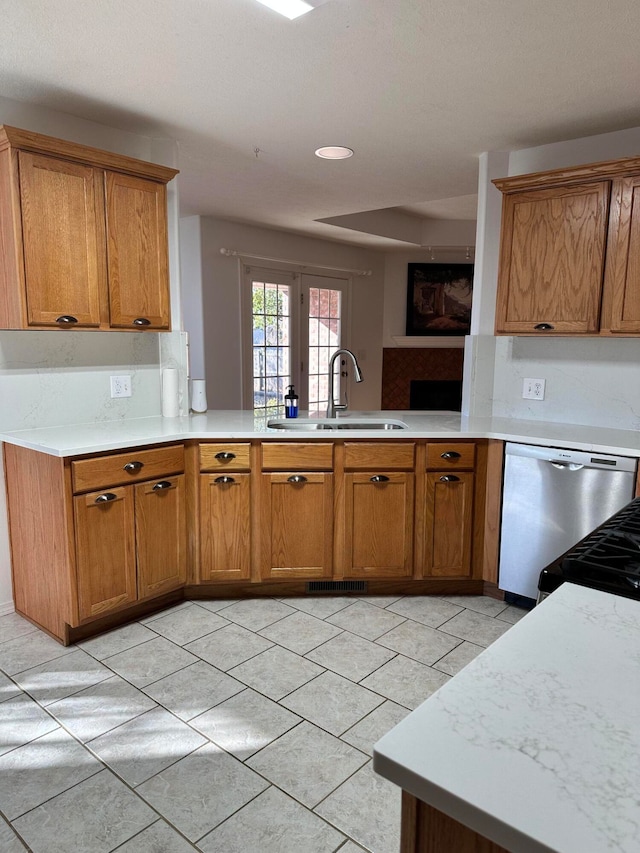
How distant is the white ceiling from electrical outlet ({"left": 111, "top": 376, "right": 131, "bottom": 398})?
4.15ft

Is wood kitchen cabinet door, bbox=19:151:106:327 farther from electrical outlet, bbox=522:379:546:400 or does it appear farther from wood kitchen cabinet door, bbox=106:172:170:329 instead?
electrical outlet, bbox=522:379:546:400

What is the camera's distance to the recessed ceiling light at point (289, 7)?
1840 mm

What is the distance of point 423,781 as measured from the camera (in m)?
0.64

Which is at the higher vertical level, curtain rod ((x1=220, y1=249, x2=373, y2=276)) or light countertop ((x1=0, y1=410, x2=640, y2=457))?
curtain rod ((x1=220, y1=249, x2=373, y2=276))

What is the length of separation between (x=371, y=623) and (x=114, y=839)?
150cm

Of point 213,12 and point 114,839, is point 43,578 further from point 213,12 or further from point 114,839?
point 213,12

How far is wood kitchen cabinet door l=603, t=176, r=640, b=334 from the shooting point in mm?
2766

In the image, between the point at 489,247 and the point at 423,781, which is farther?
the point at 489,247

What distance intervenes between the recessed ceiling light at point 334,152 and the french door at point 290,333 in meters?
2.52

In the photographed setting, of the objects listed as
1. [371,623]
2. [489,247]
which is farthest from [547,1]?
[371,623]

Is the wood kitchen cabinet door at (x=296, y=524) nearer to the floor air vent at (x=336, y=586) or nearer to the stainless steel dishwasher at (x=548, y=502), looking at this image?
the floor air vent at (x=336, y=586)

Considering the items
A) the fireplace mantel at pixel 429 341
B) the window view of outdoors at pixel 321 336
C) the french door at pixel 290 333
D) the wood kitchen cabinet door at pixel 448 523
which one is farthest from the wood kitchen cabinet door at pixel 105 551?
the fireplace mantel at pixel 429 341

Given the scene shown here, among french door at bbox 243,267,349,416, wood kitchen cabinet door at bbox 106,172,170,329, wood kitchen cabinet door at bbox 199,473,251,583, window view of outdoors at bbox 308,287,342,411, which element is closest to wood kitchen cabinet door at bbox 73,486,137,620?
wood kitchen cabinet door at bbox 199,473,251,583

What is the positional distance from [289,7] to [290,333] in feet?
15.4
